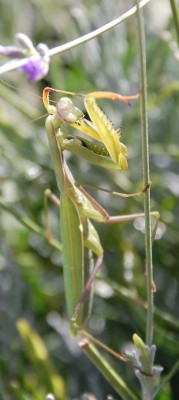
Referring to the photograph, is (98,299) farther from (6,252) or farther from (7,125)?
(7,125)

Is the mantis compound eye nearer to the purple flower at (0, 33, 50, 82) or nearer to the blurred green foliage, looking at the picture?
the purple flower at (0, 33, 50, 82)

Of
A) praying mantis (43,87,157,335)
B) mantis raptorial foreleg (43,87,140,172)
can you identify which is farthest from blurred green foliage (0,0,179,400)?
mantis raptorial foreleg (43,87,140,172)

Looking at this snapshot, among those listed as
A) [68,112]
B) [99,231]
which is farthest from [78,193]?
[99,231]

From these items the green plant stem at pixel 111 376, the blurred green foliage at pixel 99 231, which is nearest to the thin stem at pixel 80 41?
the green plant stem at pixel 111 376

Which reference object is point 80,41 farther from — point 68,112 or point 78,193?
point 78,193

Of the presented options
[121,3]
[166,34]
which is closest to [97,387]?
[166,34]
